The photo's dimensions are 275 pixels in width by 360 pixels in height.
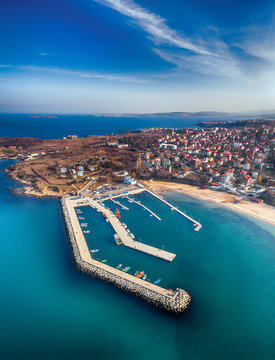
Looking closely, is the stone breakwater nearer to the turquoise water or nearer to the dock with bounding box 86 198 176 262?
the turquoise water

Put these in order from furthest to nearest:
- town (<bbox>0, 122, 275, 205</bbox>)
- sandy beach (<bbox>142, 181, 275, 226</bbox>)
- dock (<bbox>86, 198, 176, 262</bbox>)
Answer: town (<bbox>0, 122, 275, 205</bbox>)
sandy beach (<bbox>142, 181, 275, 226</bbox>)
dock (<bbox>86, 198, 176, 262</bbox>)

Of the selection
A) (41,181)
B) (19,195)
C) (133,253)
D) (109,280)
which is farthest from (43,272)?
(41,181)

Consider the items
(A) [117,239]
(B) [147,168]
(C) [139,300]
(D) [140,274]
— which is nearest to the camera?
(C) [139,300]

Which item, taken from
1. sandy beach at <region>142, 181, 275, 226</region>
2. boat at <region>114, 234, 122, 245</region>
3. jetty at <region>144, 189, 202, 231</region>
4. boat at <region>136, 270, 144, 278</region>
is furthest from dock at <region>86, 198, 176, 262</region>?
sandy beach at <region>142, 181, 275, 226</region>

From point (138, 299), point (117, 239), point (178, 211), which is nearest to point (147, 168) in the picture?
point (178, 211)

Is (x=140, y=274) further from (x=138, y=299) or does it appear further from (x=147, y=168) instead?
(x=147, y=168)
